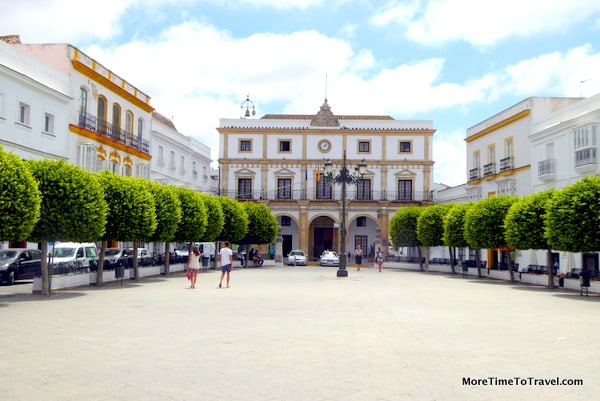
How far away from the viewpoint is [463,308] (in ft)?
49.1

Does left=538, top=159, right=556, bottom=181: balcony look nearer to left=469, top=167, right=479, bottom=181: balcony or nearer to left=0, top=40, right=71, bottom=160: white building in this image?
left=469, top=167, right=479, bottom=181: balcony

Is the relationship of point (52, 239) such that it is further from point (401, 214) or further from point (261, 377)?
point (401, 214)

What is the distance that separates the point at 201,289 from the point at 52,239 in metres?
5.08

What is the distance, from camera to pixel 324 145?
177 feet

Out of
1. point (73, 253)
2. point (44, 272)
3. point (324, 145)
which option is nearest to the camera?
point (44, 272)

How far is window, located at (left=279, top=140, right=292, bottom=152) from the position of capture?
5416cm

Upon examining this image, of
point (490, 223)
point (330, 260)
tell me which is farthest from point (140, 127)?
point (490, 223)

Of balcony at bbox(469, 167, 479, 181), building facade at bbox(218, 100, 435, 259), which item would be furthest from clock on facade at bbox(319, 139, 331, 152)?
balcony at bbox(469, 167, 479, 181)

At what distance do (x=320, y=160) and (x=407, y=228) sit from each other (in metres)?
15.1

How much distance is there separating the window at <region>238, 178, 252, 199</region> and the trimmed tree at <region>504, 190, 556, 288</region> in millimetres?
32562

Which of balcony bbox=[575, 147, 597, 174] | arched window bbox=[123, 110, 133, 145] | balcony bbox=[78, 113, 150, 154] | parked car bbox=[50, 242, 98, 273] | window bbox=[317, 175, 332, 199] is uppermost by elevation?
arched window bbox=[123, 110, 133, 145]

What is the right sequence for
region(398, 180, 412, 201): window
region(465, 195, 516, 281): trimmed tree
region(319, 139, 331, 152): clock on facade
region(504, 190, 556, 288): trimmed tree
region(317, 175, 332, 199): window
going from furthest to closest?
region(319, 139, 331, 152): clock on facade
region(398, 180, 412, 201): window
region(317, 175, 332, 199): window
region(465, 195, 516, 281): trimmed tree
region(504, 190, 556, 288): trimmed tree

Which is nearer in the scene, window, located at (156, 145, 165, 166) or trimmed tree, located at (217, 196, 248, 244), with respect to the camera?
trimmed tree, located at (217, 196, 248, 244)

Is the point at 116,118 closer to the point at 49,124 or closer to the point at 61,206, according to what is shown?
the point at 49,124
